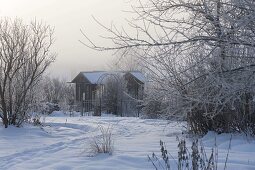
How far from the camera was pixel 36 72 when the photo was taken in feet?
56.2

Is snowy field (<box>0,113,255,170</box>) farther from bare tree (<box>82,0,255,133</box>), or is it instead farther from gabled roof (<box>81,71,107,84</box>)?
gabled roof (<box>81,71,107,84</box>)

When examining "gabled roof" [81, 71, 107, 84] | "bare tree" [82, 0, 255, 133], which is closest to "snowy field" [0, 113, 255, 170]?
"bare tree" [82, 0, 255, 133]

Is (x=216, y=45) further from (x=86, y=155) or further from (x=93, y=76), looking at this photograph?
(x=93, y=76)

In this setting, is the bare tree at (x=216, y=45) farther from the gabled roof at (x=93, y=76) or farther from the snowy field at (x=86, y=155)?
the gabled roof at (x=93, y=76)

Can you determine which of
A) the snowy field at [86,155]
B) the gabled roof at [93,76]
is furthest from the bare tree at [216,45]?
the gabled roof at [93,76]

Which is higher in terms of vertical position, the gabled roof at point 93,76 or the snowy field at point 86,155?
the gabled roof at point 93,76

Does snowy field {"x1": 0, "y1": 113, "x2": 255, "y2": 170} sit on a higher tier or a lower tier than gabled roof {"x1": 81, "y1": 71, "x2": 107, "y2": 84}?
lower

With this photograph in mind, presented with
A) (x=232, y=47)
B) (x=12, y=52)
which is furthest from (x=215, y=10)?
(x=12, y=52)

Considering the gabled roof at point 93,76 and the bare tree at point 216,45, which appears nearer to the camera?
the bare tree at point 216,45

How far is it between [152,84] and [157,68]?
0.91m

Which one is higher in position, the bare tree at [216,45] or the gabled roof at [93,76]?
the gabled roof at [93,76]

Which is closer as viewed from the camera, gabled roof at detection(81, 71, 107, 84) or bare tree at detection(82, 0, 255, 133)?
bare tree at detection(82, 0, 255, 133)

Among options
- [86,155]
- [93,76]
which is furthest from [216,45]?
[93,76]

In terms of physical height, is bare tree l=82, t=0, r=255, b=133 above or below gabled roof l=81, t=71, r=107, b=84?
below
